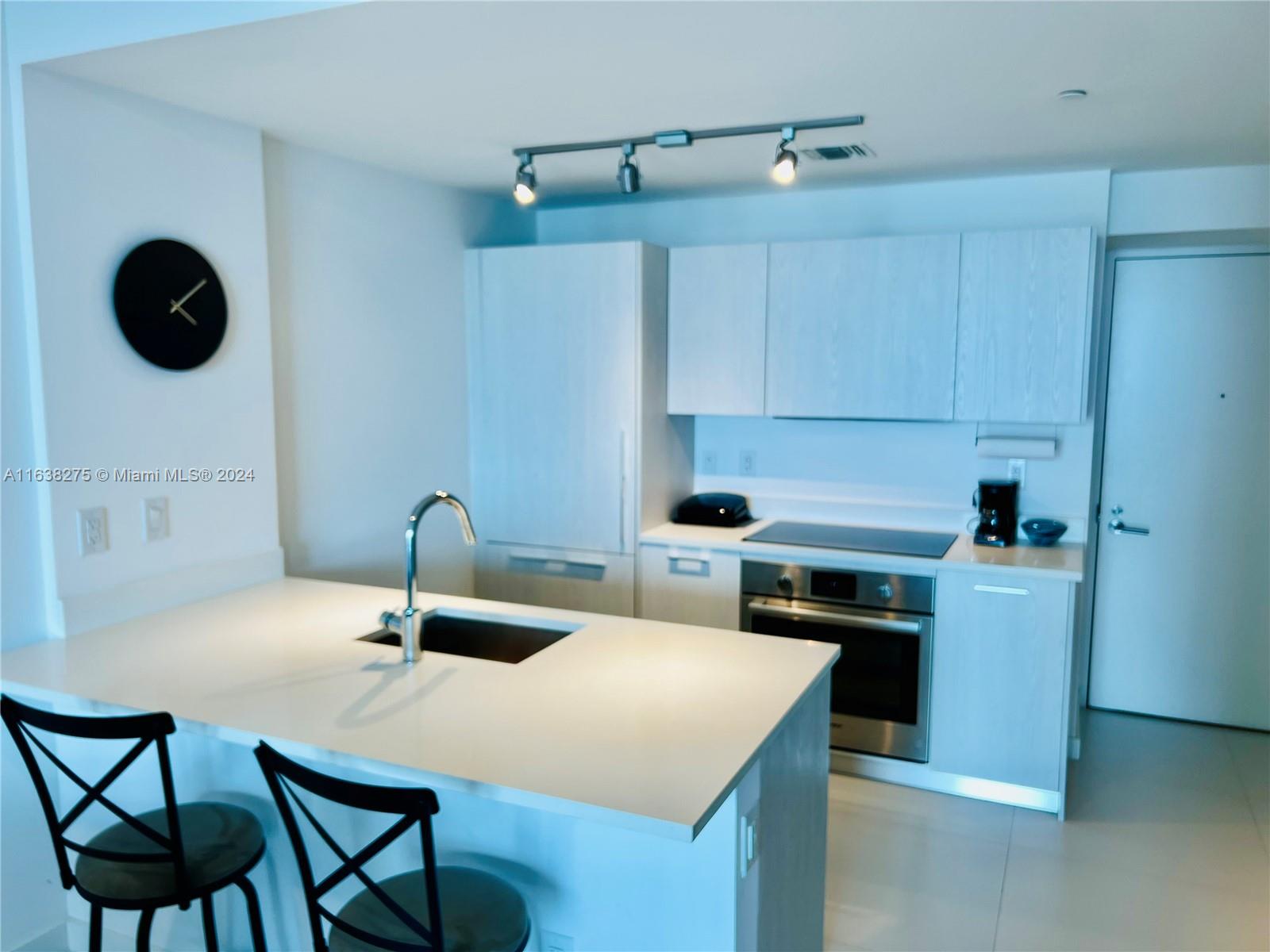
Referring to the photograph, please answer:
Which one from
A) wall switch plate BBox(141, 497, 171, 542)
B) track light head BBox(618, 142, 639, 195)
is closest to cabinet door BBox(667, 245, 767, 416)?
track light head BBox(618, 142, 639, 195)

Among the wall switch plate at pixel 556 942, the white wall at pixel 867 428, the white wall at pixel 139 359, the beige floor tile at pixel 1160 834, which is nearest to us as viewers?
the wall switch plate at pixel 556 942

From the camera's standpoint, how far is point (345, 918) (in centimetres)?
180

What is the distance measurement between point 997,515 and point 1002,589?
0.47m

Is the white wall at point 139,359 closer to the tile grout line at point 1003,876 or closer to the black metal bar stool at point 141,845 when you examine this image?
the black metal bar stool at point 141,845

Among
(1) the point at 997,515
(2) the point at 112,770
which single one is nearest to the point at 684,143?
(1) the point at 997,515

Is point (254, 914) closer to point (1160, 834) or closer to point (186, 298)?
point (186, 298)

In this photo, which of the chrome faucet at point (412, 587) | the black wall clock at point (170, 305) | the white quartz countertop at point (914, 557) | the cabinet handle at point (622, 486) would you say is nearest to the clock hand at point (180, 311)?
the black wall clock at point (170, 305)

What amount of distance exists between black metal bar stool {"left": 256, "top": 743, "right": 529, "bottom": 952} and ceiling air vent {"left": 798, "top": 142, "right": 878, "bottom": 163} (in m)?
2.47

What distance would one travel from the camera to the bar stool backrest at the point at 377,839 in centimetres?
156

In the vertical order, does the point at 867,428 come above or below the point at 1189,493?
above

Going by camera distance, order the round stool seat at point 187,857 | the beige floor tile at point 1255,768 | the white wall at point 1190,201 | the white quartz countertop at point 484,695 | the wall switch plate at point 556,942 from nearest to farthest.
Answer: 1. the white quartz countertop at point 484,695
2. the round stool seat at point 187,857
3. the wall switch plate at point 556,942
4. the beige floor tile at point 1255,768
5. the white wall at point 1190,201

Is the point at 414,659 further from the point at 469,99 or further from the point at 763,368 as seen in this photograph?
the point at 763,368

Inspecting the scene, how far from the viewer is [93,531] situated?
2539mm

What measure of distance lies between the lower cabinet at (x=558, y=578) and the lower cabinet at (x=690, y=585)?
0.24 feet
